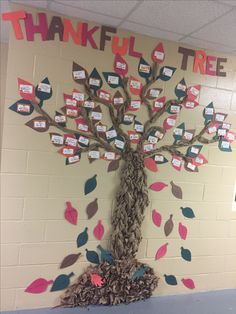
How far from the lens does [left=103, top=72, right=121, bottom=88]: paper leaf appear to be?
7.41 ft

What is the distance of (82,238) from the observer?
90.7 inches

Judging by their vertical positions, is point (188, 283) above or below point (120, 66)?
below

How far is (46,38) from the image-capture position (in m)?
2.08

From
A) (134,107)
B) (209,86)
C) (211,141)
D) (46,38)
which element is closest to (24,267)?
(134,107)

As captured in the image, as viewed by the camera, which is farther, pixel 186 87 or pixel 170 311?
pixel 186 87

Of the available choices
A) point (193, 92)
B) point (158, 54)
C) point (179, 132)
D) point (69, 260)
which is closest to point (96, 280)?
point (69, 260)

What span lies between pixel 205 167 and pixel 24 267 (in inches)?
69.1

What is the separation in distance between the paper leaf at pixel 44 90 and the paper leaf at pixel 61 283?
4.58 ft

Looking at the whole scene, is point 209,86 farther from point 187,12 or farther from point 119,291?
point 119,291

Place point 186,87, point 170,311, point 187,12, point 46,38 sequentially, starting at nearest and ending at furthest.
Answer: point 187,12 → point 46,38 → point 170,311 → point 186,87

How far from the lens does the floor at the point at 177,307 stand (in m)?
2.22

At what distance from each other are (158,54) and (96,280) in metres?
1.91

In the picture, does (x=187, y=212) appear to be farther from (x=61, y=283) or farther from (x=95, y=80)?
(x=95, y=80)

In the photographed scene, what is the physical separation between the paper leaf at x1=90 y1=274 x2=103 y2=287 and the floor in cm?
19
